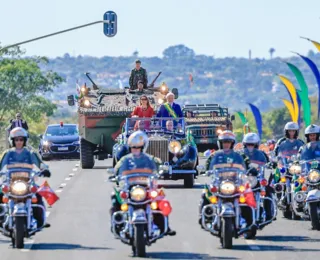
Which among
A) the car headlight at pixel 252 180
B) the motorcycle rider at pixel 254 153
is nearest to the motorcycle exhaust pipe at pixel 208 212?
the car headlight at pixel 252 180

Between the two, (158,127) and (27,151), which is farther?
→ (158,127)

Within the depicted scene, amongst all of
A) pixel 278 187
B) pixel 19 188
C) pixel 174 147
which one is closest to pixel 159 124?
pixel 174 147

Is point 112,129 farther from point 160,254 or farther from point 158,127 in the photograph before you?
point 160,254

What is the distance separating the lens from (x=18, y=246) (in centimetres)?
2017

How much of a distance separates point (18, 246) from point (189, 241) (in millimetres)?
2595

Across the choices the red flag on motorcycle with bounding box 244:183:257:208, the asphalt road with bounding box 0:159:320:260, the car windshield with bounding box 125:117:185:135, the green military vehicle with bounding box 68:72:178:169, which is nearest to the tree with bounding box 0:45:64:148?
the green military vehicle with bounding box 68:72:178:169

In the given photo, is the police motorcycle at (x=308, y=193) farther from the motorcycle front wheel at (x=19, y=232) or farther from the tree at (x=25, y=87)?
the tree at (x=25, y=87)

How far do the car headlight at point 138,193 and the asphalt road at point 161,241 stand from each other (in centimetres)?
71

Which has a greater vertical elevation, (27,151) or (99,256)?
(27,151)

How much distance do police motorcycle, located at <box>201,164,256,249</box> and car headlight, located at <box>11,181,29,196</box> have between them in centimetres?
227

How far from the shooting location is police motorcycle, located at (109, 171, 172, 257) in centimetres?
1908

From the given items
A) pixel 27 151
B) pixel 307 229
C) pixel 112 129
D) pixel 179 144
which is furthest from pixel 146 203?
pixel 112 129

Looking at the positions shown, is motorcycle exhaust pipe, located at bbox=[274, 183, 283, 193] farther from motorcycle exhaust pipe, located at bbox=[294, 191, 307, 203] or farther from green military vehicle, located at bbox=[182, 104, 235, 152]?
green military vehicle, located at bbox=[182, 104, 235, 152]

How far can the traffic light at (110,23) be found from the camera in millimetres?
54969
